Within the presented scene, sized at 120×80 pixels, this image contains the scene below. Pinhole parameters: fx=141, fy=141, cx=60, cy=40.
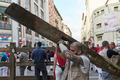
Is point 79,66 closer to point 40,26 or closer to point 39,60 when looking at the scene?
A: point 40,26

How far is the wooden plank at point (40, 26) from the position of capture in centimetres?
182

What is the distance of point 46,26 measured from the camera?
1986 millimetres

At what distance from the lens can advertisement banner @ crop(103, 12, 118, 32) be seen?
3164 centimetres

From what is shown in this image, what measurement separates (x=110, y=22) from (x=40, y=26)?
1255 inches

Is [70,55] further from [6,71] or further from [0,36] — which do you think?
[0,36]

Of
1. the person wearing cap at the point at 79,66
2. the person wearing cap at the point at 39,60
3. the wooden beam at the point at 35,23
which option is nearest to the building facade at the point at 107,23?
the person wearing cap at the point at 39,60

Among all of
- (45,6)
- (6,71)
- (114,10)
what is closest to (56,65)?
(6,71)

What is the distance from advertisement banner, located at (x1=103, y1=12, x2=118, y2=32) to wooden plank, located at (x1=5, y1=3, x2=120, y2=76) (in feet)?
102

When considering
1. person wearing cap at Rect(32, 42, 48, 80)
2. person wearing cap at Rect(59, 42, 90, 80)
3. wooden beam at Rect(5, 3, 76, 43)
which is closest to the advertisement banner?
person wearing cap at Rect(32, 42, 48, 80)

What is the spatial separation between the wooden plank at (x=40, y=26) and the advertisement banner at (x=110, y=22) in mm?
31237

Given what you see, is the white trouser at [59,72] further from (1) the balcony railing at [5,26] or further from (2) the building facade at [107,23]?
(2) the building facade at [107,23]

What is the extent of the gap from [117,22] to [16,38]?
75.2 ft

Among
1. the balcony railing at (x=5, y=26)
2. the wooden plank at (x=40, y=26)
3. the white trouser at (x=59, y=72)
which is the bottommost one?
the white trouser at (x=59, y=72)

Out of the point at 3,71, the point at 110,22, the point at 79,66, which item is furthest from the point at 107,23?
the point at 79,66
